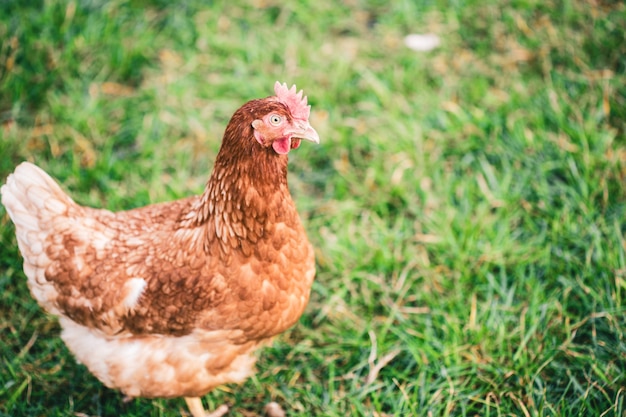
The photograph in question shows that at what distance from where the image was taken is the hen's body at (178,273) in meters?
2.25

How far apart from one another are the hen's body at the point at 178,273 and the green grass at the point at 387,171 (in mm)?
488

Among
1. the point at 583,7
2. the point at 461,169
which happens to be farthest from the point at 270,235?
the point at 583,7

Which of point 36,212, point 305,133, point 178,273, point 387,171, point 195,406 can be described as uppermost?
point 305,133

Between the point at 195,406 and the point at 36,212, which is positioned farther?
the point at 195,406

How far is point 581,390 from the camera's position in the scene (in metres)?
Answer: 2.57

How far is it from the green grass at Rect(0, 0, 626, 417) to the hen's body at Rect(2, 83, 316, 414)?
49cm

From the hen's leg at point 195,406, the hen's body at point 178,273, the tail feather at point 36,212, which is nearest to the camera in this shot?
the hen's body at point 178,273

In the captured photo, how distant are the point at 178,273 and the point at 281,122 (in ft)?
2.55

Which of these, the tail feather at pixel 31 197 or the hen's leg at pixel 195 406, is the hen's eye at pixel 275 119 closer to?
the tail feather at pixel 31 197

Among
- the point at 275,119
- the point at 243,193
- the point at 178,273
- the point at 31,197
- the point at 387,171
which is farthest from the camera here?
the point at 387,171

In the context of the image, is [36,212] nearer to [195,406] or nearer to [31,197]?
[31,197]

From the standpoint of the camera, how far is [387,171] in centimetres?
373

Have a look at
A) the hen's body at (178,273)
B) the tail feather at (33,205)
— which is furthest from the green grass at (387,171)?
the tail feather at (33,205)

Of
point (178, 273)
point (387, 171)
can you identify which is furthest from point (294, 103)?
point (387, 171)
